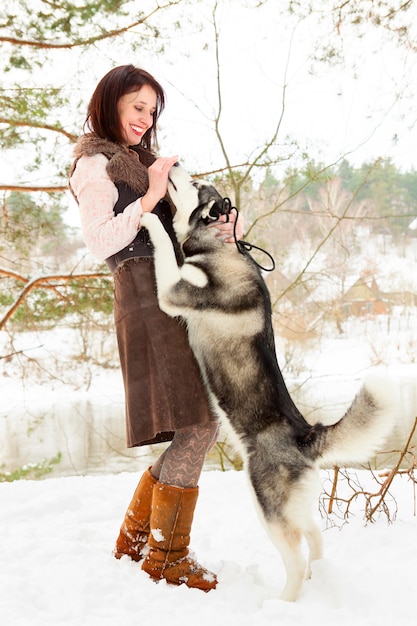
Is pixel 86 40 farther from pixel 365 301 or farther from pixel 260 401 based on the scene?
pixel 365 301

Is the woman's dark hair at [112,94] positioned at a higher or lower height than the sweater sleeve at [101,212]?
higher

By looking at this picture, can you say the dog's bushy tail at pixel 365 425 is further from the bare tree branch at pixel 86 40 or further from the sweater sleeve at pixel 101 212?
the bare tree branch at pixel 86 40

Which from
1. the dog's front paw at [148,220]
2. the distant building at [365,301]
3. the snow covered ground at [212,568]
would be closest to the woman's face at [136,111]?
the dog's front paw at [148,220]

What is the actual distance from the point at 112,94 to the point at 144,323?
32.9 inches

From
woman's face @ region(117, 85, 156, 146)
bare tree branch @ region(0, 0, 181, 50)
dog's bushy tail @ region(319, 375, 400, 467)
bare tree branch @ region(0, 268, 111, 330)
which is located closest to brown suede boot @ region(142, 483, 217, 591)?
dog's bushy tail @ region(319, 375, 400, 467)

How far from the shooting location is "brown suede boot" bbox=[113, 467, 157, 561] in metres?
2.15

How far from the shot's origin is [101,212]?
1.90 meters

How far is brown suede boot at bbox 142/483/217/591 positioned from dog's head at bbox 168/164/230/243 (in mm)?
970

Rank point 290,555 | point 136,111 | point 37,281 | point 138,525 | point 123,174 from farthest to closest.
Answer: point 37,281, point 138,525, point 136,111, point 123,174, point 290,555

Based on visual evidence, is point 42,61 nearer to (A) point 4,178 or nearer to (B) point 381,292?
(A) point 4,178

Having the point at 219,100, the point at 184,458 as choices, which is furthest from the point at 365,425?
the point at 219,100

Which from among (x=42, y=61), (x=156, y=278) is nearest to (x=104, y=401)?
(x=42, y=61)

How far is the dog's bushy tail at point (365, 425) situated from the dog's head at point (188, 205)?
0.89 meters

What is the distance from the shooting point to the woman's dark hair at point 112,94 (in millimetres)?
2010
